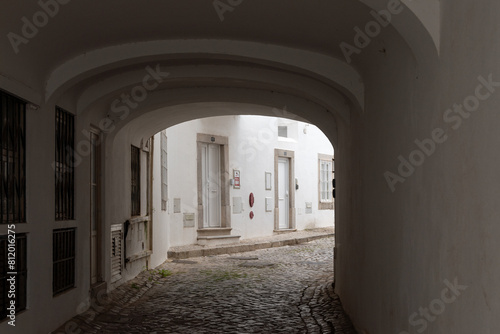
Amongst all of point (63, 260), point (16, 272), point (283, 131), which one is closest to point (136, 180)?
point (63, 260)

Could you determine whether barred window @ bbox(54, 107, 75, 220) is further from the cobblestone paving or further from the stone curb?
the stone curb

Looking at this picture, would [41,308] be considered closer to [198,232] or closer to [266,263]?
[266,263]

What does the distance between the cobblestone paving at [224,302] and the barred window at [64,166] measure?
1210 mm

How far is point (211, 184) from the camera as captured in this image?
1650cm

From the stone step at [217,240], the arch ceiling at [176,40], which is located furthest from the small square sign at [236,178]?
the arch ceiling at [176,40]

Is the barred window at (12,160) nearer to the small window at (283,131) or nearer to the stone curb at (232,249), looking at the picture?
the stone curb at (232,249)

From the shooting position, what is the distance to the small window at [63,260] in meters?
6.07

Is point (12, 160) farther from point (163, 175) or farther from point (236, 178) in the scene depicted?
point (236, 178)

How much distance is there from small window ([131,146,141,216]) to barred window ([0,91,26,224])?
Result: 4783 mm

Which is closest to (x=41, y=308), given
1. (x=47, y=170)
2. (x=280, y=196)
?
(x=47, y=170)

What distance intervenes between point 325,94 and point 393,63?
2.69 m

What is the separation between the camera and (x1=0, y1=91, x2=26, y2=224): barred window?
4758 mm

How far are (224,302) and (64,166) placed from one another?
9.72ft

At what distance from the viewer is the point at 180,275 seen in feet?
35.4
